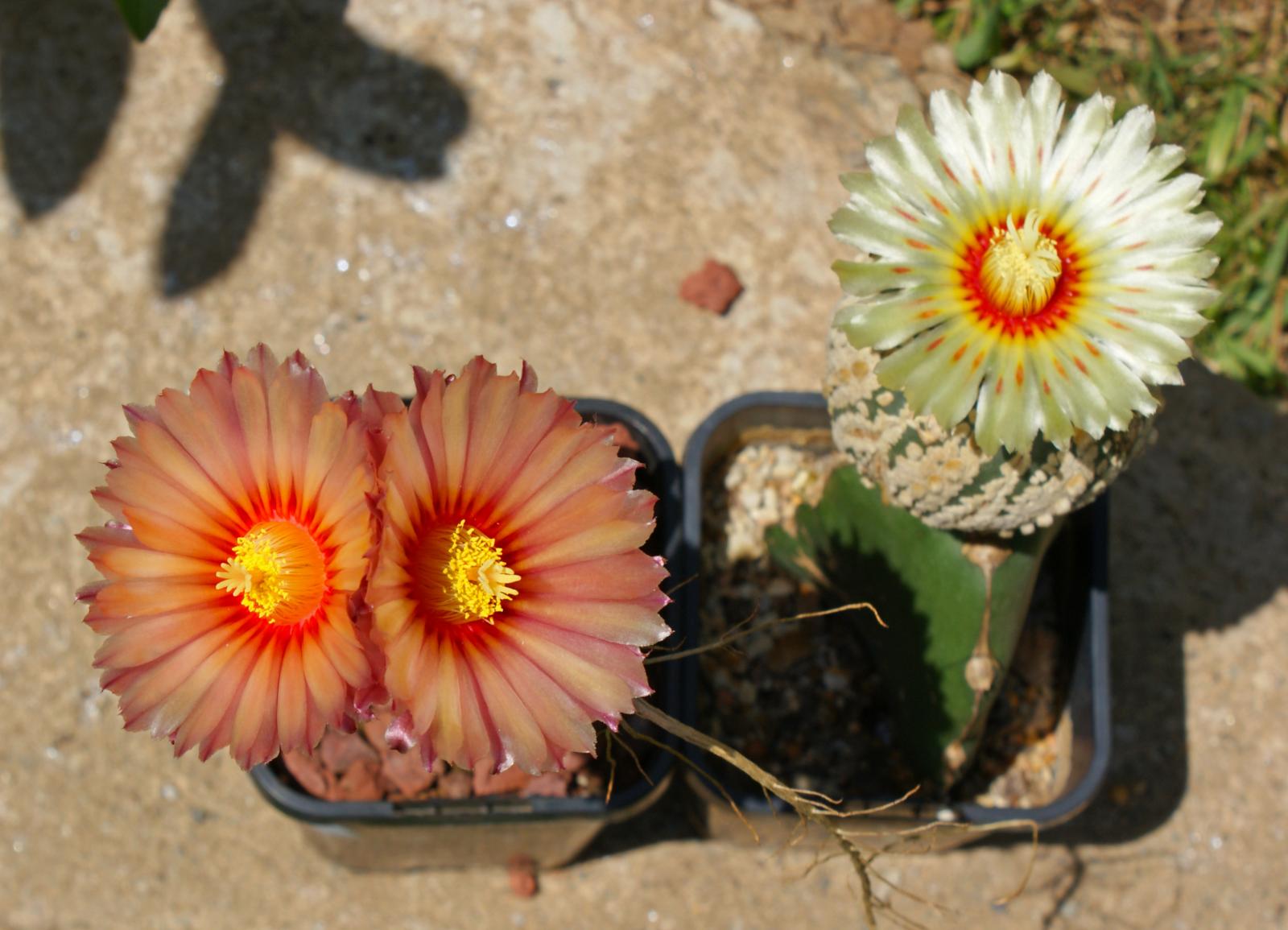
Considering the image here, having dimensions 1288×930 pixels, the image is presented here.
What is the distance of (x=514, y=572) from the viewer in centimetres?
76

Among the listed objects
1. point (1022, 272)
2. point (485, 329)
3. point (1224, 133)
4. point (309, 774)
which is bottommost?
point (309, 774)

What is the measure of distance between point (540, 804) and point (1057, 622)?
0.58m

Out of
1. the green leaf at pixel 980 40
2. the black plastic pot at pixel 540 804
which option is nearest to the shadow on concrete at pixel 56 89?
the black plastic pot at pixel 540 804

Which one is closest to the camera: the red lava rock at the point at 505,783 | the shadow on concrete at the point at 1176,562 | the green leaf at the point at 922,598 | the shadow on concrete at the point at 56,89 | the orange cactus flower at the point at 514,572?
the orange cactus flower at the point at 514,572

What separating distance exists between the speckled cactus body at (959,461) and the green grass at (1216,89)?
34.7 inches

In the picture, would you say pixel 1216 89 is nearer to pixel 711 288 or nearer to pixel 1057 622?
pixel 711 288

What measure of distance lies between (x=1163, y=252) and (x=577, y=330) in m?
0.90

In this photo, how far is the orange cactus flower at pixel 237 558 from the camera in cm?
69

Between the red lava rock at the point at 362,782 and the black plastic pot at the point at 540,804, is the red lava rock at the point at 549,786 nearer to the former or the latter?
the black plastic pot at the point at 540,804

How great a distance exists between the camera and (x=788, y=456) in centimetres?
139

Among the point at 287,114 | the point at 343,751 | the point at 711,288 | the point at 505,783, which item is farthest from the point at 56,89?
the point at 505,783

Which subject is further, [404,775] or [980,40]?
[980,40]

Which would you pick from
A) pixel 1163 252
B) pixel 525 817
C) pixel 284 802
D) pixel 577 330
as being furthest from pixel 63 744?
pixel 1163 252

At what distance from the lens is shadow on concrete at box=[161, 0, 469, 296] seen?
1.71 metres
